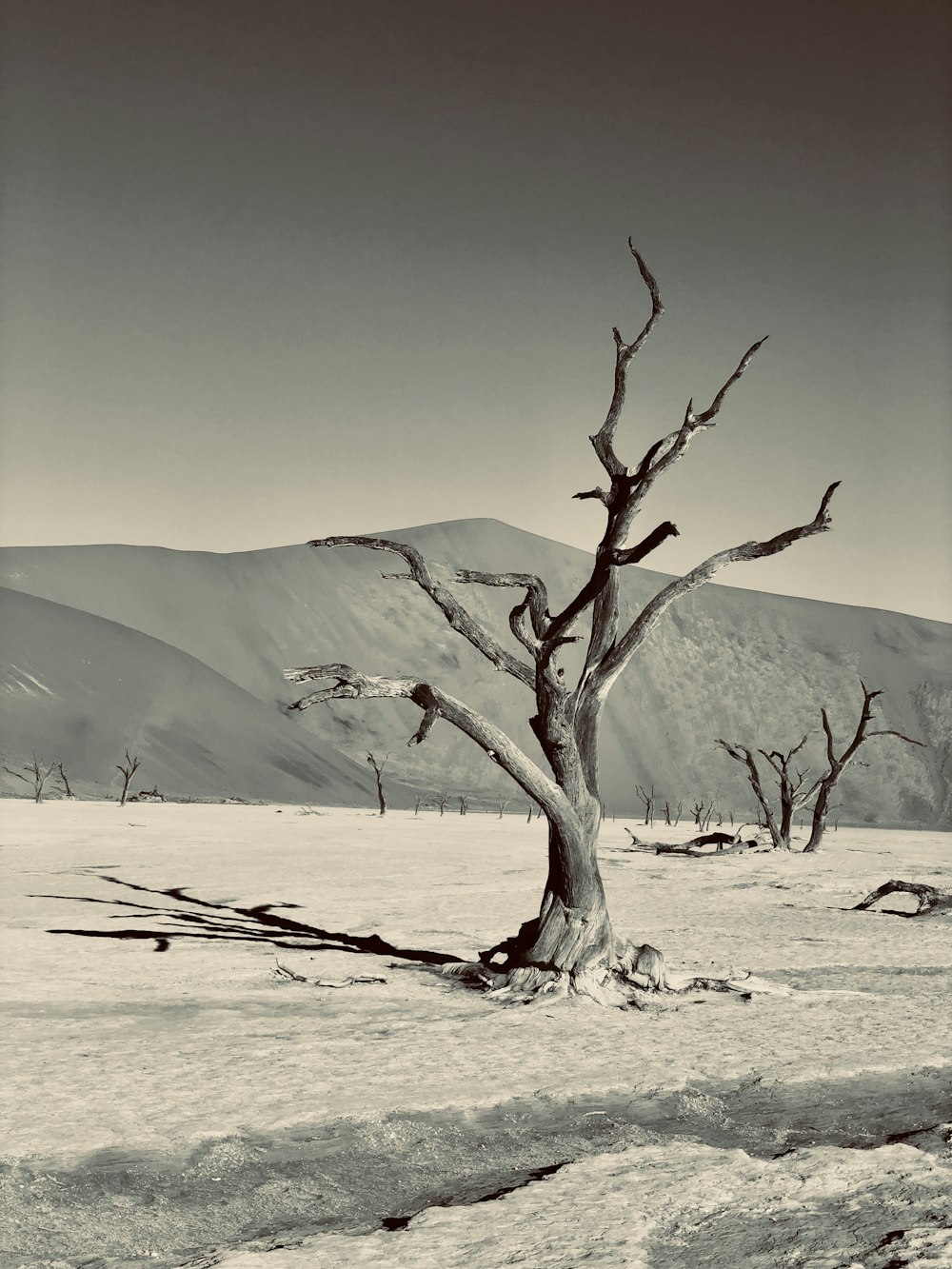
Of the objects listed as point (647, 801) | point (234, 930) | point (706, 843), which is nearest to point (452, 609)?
point (234, 930)

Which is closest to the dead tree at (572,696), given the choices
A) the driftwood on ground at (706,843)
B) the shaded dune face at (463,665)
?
the driftwood on ground at (706,843)

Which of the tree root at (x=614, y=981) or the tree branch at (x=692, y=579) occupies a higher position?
the tree branch at (x=692, y=579)

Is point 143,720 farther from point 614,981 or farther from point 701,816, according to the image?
point 614,981

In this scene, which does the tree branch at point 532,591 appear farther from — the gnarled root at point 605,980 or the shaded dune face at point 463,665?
the shaded dune face at point 463,665

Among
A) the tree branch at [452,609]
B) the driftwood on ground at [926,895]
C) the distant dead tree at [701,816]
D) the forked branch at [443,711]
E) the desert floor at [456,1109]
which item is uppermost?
the tree branch at [452,609]

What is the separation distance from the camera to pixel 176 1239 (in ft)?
18.6

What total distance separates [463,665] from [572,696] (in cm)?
12436

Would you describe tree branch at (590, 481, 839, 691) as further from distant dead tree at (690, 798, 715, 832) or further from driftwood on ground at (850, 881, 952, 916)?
distant dead tree at (690, 798, 715, 832)

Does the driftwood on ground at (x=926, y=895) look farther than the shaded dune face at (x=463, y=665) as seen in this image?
No

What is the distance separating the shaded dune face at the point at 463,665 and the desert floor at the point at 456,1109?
95.0 metres

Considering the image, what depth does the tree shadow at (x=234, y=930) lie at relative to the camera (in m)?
14.9

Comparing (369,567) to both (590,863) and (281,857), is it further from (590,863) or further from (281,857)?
(590,863)

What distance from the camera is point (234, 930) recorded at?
54.0 ft

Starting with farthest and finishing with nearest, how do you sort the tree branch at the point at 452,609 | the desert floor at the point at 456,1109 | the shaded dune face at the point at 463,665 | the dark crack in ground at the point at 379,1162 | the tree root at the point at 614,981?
1. the shaded dune face at the point at 463,665
2. the tree branch at the point at 452,609
3. the tree root at the point at 614,981
4. the dark crack in ground at the point at 379,1162
5. the desert floor at the point at 456,1109
